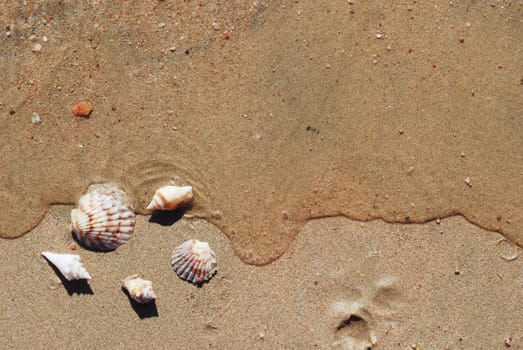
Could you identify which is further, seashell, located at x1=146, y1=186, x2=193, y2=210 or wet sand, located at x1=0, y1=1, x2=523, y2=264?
wet sand, located at x1=0, y1=1, x2=523, y2=264

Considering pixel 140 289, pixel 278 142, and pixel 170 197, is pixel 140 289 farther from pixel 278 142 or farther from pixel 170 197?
pixel 278 142

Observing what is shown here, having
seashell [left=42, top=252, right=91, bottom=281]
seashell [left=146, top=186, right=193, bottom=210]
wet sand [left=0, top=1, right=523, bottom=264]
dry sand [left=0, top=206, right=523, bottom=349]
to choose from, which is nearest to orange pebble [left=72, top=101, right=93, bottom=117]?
wet sand [left=0, top=1, right=523, bottom=264]

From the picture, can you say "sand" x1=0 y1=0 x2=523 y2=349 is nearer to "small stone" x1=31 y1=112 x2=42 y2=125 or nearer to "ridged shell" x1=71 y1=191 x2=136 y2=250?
"small stone" x1=31 y1=112 x2=42 y2=125

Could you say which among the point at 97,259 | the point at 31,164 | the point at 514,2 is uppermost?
the point at 514,2

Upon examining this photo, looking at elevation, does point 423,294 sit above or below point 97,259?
below

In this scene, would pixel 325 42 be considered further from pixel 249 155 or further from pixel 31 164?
pixel 31 164

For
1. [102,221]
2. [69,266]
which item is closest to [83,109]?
[102,221]

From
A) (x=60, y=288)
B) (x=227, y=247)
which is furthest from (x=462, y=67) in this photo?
(x=60, y=288)
